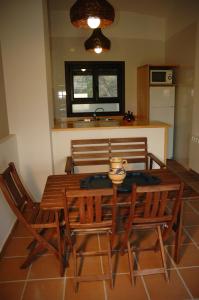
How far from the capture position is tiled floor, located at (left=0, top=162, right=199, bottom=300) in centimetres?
167

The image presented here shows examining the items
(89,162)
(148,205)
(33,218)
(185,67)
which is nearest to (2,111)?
(89,162)

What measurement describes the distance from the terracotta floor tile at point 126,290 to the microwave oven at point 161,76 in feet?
12.2

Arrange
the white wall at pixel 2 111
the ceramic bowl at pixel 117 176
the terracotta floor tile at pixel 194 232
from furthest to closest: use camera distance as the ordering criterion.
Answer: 1. the white wall at pixel 2 111
2. the terracotta floor tile at pixel 194 232
3. the ceramic bowl at pixel 117 176

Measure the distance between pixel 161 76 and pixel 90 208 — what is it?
3.77m

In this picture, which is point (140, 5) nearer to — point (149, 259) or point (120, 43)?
point (120, 43)

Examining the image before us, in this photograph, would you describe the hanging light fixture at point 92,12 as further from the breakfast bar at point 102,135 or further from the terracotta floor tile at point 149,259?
the terracotta floor tile at point 149,259

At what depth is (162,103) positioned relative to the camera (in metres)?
4.67

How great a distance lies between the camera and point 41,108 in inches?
108

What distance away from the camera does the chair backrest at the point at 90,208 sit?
143cm

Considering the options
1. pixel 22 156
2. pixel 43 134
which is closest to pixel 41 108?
pixel 43 134

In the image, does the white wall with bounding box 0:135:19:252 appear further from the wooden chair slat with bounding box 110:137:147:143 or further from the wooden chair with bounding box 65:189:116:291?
the wooden chair slat with bounding box 110:137:147:143

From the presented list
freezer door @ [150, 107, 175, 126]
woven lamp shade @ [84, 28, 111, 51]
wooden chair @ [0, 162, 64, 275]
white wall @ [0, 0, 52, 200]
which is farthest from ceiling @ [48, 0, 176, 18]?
wooden chair @ [0, 162, 64, 275]

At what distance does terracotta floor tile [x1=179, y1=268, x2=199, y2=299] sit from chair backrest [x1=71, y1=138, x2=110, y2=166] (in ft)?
4.73

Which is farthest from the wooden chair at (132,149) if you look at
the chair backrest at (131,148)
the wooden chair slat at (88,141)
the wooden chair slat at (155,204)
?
the wooden chair slat at (155,204)
